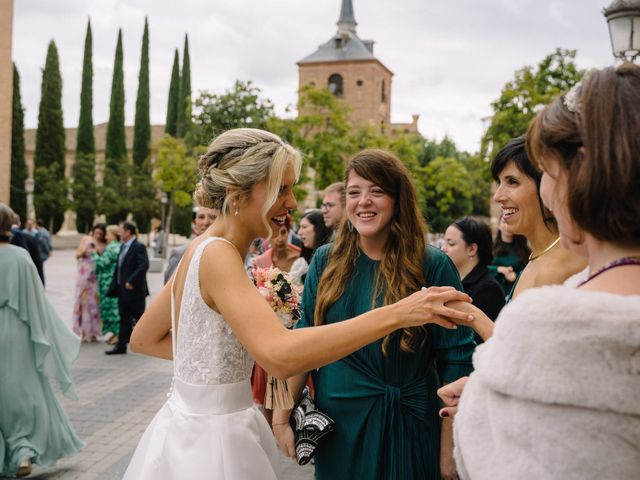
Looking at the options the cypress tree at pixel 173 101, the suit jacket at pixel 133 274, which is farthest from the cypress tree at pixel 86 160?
the suit jacket at pixel 133 274

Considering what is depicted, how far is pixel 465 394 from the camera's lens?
5.07 feet

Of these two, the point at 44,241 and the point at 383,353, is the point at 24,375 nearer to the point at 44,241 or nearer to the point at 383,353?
the point at 383,353

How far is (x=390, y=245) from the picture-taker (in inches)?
126

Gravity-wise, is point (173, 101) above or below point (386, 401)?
above

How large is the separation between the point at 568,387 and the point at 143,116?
70239 mm

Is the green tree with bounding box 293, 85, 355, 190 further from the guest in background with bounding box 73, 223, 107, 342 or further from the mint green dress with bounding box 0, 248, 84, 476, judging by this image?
the mint green dress with bounding box 0, 248, 84, 476

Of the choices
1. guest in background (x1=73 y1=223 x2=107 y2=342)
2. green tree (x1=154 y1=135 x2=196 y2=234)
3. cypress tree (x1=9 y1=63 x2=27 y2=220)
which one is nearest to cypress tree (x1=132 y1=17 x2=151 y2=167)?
cypress tree (x1=9 y1=63 x2=27 y2=220)

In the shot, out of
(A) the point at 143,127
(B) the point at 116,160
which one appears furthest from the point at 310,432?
(A) the point at 143,127

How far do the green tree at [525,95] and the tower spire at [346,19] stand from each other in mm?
69310

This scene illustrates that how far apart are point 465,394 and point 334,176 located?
84.2 feet

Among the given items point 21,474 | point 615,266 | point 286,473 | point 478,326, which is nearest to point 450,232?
point 286,473

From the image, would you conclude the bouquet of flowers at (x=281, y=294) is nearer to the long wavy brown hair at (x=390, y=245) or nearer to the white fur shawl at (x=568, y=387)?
the long wavy brown hair at (x=390, y=245)

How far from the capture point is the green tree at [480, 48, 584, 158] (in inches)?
818

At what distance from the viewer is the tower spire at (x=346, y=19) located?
287 ft
